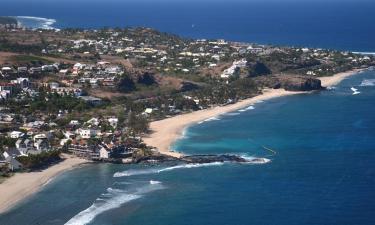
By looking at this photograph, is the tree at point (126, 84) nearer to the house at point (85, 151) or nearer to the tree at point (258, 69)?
the tree at point (258, 69)

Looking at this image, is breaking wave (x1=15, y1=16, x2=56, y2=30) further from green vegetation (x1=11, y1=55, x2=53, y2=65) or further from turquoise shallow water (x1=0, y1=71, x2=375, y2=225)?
turquoise shallow water (x1=0, y1=71, x2=375, y2=225)

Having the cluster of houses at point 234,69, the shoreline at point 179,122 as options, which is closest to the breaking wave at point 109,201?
the shoreline at point 179,122

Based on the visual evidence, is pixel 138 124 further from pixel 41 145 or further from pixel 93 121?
pixel 41 145

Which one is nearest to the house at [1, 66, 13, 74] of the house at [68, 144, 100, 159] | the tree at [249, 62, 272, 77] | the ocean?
the ocean

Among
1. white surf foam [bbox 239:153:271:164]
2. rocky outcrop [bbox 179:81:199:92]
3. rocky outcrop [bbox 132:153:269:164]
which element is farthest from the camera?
rocky outcrop [bbox 179:81:199:92]

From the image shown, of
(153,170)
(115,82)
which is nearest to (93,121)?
(153,170)

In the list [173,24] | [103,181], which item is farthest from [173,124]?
[173,24]

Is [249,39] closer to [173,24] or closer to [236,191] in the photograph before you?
[173,24]
